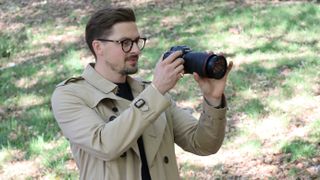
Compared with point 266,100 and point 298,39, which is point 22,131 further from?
point 298,39

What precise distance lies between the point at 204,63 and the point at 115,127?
0.45 metres

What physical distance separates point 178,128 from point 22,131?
3828mm

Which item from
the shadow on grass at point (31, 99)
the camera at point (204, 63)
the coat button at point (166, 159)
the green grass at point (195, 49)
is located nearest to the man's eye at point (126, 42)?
the camera at point (204, 63)

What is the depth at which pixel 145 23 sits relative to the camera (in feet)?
32.6

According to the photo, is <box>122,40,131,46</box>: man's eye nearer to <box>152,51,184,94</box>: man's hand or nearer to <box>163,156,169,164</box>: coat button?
<box>152,51,184,94</box>: man's hand

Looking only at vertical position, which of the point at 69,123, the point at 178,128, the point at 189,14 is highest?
the point at 69,123

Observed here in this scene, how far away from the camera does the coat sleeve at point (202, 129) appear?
246cm

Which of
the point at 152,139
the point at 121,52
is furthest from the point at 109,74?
the point at 152,139

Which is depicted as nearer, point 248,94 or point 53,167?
point 53,167

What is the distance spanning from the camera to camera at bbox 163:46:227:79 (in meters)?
2.20

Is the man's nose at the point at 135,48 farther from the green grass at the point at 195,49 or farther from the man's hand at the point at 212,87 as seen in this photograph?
the green grass at the point at 195,49

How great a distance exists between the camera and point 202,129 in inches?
99.3

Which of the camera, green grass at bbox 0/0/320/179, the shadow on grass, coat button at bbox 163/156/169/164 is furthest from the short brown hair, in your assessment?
the shadow on grass

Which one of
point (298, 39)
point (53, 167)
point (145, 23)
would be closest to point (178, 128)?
point (53, 167)
